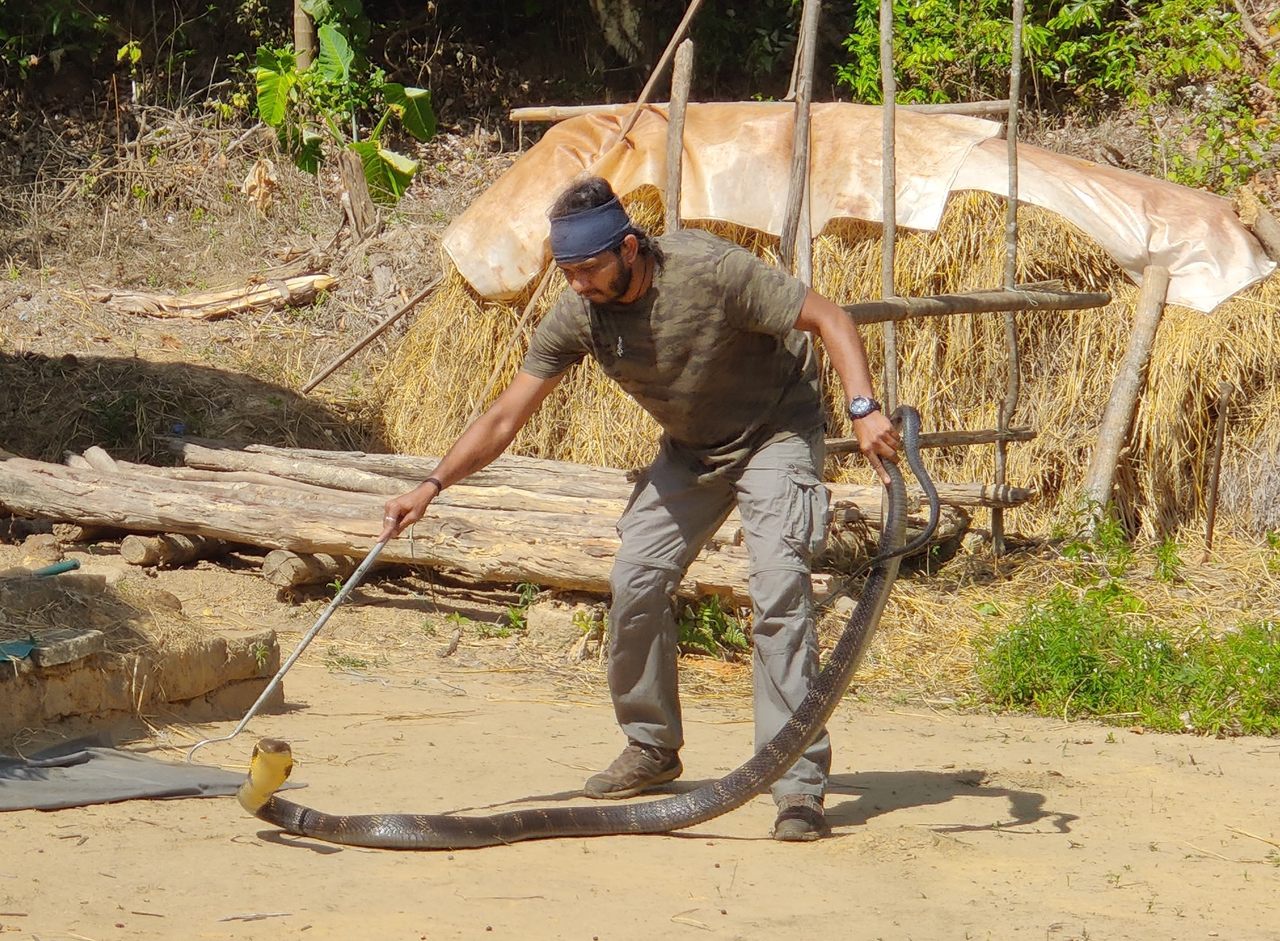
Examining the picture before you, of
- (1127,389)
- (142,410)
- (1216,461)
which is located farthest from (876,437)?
(142,410)

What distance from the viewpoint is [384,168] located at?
12789mm

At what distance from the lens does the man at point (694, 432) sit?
420cm

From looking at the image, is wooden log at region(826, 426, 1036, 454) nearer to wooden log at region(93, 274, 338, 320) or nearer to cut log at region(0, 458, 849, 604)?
cut log at region(0, 458, 849, 604)

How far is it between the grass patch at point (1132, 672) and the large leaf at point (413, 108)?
8435mm

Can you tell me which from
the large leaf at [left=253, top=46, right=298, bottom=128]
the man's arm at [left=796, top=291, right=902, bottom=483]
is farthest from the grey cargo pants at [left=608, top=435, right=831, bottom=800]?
the large leaf at [left=253, top=46, right=298, bottom=128]

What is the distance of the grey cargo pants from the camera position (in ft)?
14.0

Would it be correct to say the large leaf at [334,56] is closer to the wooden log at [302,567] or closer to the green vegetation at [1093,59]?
the green vegetation at [1093,59]

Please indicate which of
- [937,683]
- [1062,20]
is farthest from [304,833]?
[1062,20]

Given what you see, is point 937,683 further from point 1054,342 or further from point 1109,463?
point 1054,342

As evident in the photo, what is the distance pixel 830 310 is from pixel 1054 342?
195 inches

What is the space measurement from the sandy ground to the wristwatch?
1217 millimetres

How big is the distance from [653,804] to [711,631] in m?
2.74

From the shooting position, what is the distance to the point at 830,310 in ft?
13.8

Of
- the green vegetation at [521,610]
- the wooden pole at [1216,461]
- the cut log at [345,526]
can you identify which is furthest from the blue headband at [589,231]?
the wooden pole at [1216,461]
